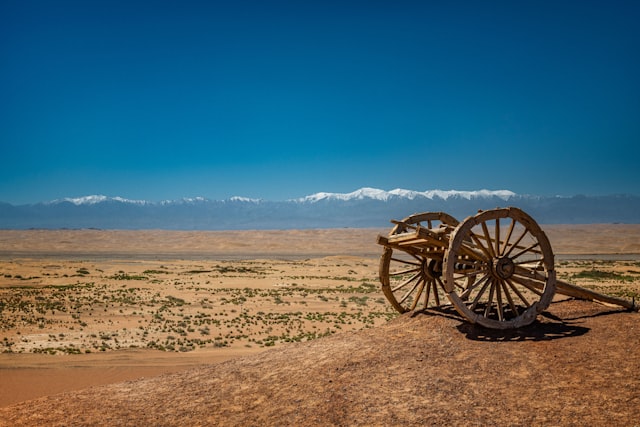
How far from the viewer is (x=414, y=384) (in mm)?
7531

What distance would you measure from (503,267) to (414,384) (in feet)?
12.1

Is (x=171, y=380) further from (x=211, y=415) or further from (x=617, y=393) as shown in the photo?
(x=617, y=393)

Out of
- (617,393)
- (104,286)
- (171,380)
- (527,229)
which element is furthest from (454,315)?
(104,286)

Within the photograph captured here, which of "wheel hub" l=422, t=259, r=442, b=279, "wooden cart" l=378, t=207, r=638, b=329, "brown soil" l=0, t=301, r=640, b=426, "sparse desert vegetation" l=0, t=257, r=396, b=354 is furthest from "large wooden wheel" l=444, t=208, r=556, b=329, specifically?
"sparse desert vegetation" l=0, t=257, r=396, b=354

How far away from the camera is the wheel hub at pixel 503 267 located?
9.93 m

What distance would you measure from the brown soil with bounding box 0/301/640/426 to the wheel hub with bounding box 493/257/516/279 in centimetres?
115

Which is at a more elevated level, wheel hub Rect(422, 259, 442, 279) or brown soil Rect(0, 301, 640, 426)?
wheel hub Rect(422, 259, 442, 279)

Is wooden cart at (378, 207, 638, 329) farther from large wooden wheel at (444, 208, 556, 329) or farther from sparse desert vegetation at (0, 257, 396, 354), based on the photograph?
sparse desert vegetation at (0, 257, 396, 354)

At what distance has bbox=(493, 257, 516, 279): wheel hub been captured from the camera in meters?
9.93

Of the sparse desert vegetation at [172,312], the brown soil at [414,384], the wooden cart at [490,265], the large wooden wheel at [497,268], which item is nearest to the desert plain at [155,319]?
the sparse desert vegetation at [172,312]

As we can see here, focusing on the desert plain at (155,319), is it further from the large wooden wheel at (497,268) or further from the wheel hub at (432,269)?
the large wooden wheel at (497,268)

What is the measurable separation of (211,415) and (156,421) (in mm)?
891

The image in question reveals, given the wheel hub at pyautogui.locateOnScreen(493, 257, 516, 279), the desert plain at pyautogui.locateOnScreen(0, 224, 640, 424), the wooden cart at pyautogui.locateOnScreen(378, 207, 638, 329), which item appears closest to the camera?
the wooden cart at pyautogui.locateOnScreen(378, 207, 638, 329)

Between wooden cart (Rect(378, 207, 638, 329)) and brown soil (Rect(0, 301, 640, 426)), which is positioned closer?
brown soil (Rect(0, 301, 640, 426))
